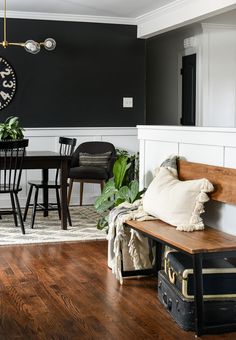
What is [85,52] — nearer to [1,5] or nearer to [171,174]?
[1,5]

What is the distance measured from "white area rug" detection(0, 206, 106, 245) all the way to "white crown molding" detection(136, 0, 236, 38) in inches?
92.3

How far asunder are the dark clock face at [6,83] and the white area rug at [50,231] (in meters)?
1.52

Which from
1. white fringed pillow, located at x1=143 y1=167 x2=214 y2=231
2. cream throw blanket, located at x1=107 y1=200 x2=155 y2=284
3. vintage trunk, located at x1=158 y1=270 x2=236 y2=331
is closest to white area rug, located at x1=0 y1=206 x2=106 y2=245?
cream throw blanket, located at x1=107 y1=200 x2=155 y2=284

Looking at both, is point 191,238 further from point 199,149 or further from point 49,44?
point 49,44

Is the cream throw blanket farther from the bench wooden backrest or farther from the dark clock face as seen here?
the dark clock face

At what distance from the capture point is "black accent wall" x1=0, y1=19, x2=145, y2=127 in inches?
292

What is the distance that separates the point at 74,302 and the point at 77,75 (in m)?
4.51

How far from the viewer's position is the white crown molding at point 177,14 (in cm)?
588

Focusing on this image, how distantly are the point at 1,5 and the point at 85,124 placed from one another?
1.79m

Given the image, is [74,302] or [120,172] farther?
[120,172]

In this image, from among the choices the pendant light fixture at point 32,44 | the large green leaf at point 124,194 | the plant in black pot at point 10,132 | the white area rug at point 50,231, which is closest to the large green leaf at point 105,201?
the large green leaf at point 124,194

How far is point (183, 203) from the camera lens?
11.9 feet

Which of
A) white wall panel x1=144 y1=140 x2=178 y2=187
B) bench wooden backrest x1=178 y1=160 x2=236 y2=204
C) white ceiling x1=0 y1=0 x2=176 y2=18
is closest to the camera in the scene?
bench wooden backrest x1=178 y1=160 x2=236 y2=204

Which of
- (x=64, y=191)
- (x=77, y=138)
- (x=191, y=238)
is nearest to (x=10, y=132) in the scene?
(x=64, y=191)
